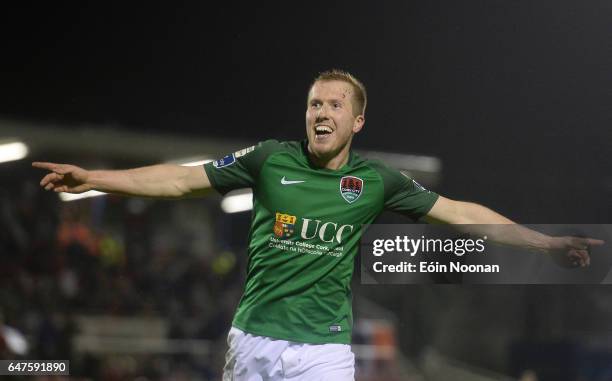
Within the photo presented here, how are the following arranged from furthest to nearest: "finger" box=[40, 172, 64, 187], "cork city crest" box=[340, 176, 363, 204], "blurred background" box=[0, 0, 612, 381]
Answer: "blurred background" box=[0, 0, 612, 381] → "cork city crest" box=[340, 176, 363, 204] → "finger" box=[40, 172, 64, 187]

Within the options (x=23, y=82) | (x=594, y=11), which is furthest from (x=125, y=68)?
(x=594, y=11)

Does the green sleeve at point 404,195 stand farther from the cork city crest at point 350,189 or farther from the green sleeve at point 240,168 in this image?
the green sleeve at point 240,168

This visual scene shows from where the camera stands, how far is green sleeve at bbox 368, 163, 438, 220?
272 centimetres

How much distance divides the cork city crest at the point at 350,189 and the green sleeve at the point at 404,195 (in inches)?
3.8

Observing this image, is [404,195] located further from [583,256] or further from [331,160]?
[583,256]

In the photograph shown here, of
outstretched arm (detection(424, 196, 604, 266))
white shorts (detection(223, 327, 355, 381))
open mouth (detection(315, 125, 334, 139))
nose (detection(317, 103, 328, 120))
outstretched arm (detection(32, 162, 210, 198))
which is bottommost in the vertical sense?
white shorts (detection(223, 327, 355, 381))

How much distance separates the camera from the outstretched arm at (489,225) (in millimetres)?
2779

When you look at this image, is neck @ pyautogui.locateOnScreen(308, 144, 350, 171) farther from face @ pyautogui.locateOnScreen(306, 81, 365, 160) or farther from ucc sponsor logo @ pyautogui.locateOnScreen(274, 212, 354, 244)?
ucc sponsor logo @ pyautogui.locateOnScreen(274, 212, 354, 244)

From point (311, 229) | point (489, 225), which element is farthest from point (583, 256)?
point (311, 229)

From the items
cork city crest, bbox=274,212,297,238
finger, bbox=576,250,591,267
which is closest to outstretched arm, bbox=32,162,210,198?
cork city crest, bbox=274,212,297,238

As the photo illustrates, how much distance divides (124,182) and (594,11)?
7.43 ft

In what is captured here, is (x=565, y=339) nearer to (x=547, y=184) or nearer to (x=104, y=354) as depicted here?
(x=547, y=184)

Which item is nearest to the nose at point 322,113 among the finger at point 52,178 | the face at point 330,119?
the face at point 330,119

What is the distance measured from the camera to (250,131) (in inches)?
159
